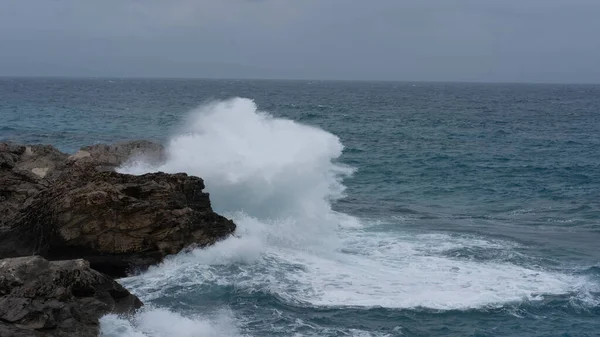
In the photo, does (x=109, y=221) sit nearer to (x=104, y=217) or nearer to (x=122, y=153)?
(x=104, y=217)

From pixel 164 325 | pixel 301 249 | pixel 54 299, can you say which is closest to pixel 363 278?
pixel 301 249

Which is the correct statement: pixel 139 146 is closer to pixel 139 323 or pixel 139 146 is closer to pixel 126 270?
pixel 126 270

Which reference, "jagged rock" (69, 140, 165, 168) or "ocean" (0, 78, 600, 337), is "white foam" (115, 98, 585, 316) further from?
"jagged rock" (69, 140, 165, 168)

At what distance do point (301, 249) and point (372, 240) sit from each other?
2752 millimetres

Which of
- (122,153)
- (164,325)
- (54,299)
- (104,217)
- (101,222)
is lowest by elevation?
(164,325)

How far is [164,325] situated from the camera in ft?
49.8

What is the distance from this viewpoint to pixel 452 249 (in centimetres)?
2236

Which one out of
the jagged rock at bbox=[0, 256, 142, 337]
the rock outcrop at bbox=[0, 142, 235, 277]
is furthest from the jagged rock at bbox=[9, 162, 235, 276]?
the jagged rock at bbox=[0, 256, 142, 337]

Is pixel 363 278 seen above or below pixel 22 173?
below

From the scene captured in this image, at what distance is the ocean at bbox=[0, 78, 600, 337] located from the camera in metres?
16.4

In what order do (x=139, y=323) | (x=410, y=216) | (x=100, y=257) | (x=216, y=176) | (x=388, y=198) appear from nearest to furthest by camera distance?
(x=139, y=323) → (x=100, y=257) → (x=216, y=176) → (x=410, y=216) → (x=388, y=198)

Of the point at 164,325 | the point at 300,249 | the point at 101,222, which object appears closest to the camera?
the point at 164,325

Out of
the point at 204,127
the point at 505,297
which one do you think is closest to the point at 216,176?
the point at 204,127

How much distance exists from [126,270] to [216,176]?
7.70 metres
